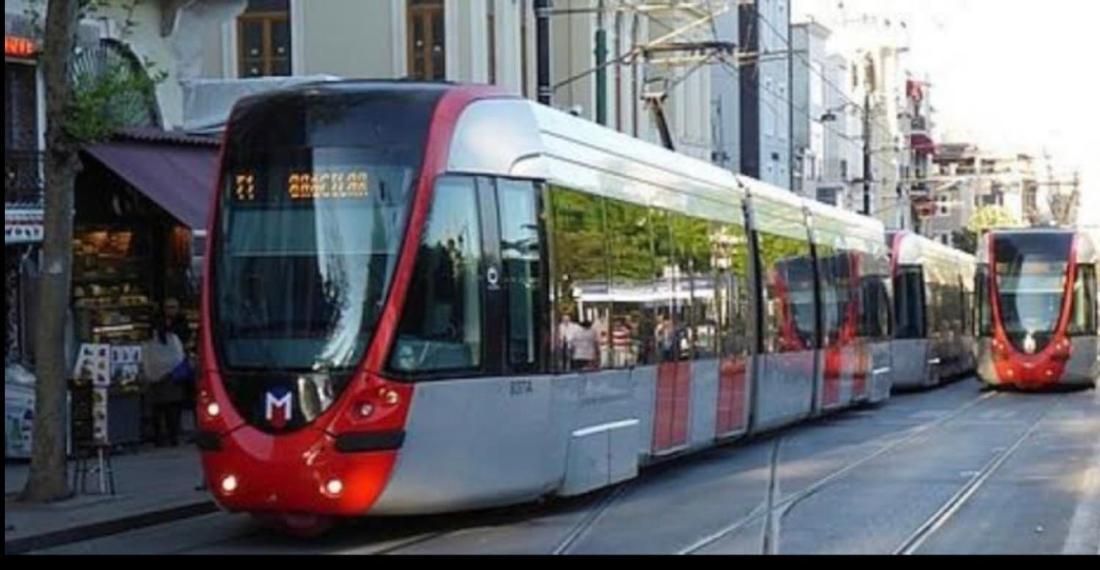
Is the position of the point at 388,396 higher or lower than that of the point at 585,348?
lower

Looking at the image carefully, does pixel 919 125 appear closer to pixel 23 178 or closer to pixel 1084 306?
pixel 1084 306

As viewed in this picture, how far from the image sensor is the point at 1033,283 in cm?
3850

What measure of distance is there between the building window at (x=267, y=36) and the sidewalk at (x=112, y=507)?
17147 mm

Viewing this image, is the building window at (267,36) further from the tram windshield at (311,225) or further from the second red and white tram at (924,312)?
A: the tram windshield at (311,225)

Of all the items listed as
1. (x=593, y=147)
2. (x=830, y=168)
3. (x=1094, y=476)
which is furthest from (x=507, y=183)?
(x=830, y=168)

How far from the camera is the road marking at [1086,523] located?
44.5 feet

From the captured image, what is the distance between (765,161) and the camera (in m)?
64.0

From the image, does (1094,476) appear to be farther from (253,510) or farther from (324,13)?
(324,13)

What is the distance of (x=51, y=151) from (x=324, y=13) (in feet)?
66.1

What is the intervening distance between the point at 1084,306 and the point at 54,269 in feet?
85.9

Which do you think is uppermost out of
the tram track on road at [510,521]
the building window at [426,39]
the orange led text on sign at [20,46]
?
the building window at [426,39]

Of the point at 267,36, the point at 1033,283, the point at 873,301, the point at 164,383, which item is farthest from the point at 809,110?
the point at 164,383

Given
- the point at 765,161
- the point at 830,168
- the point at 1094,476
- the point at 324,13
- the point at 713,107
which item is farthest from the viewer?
the point at 830,168

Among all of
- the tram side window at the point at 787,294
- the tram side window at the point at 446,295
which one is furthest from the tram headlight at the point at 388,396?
the tram side window at the point at 787,294
